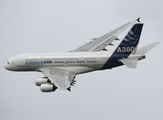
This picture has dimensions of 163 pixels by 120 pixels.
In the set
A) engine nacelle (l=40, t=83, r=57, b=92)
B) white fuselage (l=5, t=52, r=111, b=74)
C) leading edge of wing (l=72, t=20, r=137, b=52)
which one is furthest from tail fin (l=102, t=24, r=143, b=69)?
Result: engine nacelle (l=40, t=83, r=57, b=92)

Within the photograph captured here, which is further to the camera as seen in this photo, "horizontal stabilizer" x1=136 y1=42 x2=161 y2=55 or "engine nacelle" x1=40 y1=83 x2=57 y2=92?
"horizontal stabilizer" x1=136 y1=42 x2=161 y2=55

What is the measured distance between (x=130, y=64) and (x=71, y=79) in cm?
1204

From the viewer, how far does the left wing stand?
98.3 m

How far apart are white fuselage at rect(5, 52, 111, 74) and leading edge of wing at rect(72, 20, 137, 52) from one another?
755cm

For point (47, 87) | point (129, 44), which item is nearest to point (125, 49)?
point (129, 44)

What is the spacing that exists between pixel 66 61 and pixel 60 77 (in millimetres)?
5344

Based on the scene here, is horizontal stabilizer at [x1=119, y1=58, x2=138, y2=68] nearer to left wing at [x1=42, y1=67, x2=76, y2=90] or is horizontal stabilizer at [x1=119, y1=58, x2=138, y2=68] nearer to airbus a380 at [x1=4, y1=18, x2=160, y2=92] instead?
airbus a380 at [x1=4, y1=18, x2=160, y2=92]

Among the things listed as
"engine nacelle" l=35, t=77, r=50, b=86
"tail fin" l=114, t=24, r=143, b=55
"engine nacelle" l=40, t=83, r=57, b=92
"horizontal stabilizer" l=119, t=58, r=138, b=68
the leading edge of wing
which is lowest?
"engine nacelle" l=40, t=83, r=57, b=92

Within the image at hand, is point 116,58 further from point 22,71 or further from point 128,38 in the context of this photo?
point 22,71

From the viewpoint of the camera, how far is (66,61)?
350 feet

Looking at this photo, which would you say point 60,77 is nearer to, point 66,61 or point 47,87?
point 47,87

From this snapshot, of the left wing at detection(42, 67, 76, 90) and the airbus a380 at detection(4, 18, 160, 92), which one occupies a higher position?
the airbus a380 at detection(4, 18, 160, 92)

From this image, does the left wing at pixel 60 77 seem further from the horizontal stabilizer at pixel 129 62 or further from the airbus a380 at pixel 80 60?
the horizontal stabilizer at pixel 129 62

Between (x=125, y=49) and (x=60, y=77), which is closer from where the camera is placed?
(x=60, y=77)
